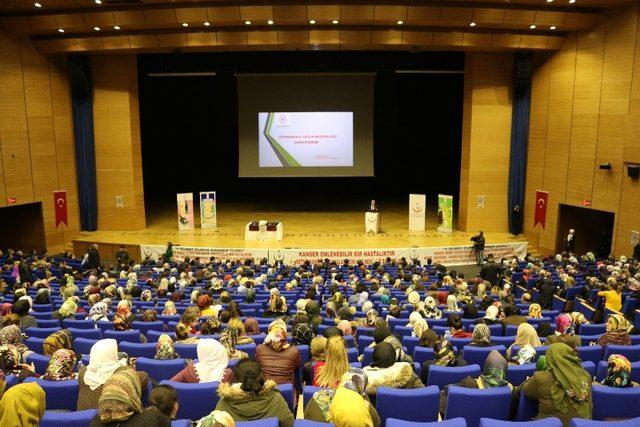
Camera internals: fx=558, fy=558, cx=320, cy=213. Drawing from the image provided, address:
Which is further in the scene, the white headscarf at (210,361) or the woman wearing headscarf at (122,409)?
the white headscarf at (210,361)

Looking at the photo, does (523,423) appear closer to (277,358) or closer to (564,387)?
(564,387)

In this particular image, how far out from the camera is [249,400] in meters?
3.96

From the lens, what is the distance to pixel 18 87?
19469 millimetres

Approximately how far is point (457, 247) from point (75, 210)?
14809 mm

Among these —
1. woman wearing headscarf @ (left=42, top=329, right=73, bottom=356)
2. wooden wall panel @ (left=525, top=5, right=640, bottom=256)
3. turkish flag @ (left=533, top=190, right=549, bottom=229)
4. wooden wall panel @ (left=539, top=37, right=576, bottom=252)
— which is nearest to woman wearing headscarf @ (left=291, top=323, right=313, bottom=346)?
woman wearing headscarf @ (left=42, top=329, right=73, bottom=356)

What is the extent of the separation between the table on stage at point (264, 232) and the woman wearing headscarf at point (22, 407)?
1635cm

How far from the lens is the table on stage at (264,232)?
20.2 m

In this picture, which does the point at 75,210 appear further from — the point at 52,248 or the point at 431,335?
the point at 431,335

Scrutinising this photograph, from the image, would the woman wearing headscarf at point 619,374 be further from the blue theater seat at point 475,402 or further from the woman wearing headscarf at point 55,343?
the woman wearing headscarf at point 55,343

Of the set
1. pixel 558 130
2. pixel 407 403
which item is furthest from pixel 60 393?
pixel 558 130

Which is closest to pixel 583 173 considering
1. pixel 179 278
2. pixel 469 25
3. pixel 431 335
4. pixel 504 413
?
pixel 469 25

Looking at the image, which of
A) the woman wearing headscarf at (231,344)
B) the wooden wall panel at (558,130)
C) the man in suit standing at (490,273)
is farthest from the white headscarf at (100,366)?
the wooden wall panel at (558,130)

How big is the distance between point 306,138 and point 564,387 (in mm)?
19789

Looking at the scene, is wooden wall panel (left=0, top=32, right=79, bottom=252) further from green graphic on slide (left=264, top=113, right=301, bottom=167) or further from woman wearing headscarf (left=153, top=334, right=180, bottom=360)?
woman wearing headscarf (left=153, top=334, right=180, bottom=360)
